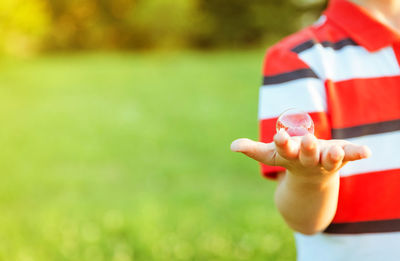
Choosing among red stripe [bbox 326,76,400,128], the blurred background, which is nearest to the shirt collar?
red stripe [bbox 326,76,400,128]

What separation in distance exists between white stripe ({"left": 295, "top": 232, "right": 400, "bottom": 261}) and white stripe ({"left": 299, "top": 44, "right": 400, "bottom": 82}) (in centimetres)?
41

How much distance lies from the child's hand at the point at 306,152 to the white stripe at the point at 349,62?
0.39 meters

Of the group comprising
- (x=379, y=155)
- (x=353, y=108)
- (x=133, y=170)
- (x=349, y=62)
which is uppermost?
(x=349, y=62)

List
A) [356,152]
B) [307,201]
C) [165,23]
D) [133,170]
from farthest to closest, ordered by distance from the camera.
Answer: [165,23] → [133,170] → [307,201] → [356,152]

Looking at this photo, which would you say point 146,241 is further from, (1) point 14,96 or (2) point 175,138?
(1) point 14,96

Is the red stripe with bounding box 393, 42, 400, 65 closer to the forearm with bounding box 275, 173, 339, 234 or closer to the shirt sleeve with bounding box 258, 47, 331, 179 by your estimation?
the shirt sleeve with bounding box 258, 47, 331, 179

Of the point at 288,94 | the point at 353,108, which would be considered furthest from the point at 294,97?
the point at 353,108

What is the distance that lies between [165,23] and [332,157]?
18651 mm

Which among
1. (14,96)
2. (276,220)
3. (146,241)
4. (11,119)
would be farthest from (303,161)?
(14,96)

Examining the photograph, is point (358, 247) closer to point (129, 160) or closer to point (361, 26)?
point (361, 26)

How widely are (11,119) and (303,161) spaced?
8.01 metres

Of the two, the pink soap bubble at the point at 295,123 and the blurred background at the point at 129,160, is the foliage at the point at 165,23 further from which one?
the pink soap bubble at the point at 295,123

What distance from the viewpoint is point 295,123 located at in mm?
1073

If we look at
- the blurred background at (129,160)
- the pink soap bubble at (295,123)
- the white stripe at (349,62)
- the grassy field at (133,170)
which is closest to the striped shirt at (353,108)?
the white stripe at (349,62)
